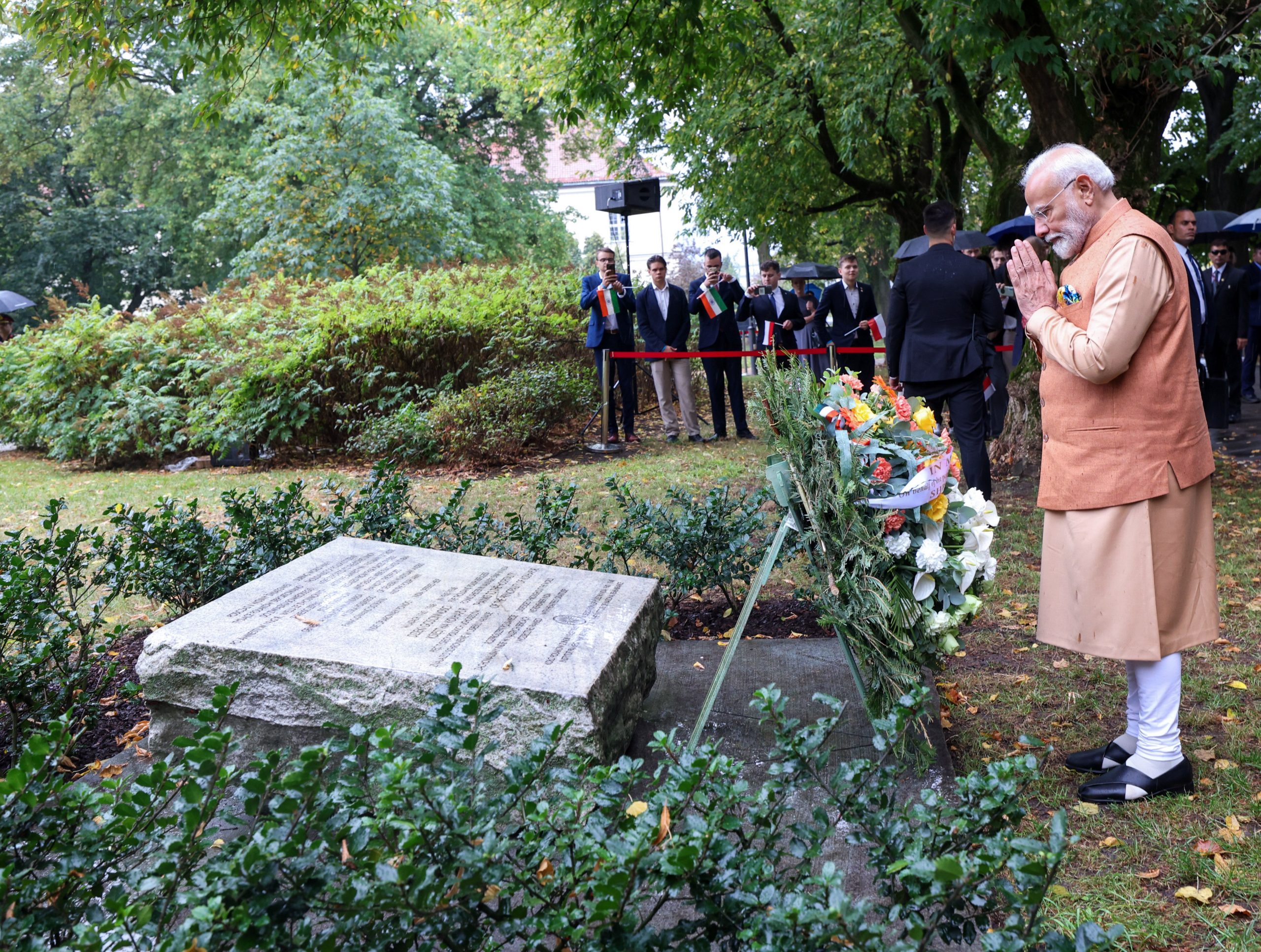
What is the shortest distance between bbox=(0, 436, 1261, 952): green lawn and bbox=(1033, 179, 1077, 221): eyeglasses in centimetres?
164

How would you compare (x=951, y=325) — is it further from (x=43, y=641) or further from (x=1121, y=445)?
(x=43, y=641)

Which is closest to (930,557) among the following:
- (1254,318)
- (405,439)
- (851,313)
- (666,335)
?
(405,439)

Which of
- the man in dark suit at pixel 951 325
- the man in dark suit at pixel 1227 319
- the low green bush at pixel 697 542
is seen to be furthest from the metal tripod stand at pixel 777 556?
the man in dark suit at pixel 1227 319

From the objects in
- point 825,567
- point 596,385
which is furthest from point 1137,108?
point 825,567

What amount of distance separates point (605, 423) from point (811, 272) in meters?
4.61

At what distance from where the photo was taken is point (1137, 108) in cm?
839

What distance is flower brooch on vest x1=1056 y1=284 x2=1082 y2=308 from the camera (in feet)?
10.6

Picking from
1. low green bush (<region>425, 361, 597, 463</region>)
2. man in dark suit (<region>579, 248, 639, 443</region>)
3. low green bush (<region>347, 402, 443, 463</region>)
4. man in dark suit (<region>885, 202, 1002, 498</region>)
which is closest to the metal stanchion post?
man in dark suit (<region>579, 248, 639, 443</region>)

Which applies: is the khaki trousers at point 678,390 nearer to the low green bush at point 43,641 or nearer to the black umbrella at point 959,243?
the black umbrella at point 959,243

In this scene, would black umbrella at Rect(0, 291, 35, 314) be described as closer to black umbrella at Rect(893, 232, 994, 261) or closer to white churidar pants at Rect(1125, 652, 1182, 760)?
black umbrella at Rect(893, 232, 994, 261)

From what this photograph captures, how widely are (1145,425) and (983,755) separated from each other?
1.43 meters

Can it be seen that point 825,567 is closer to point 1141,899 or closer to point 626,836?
point 1141,899

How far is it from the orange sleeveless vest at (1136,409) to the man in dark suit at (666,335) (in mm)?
8454

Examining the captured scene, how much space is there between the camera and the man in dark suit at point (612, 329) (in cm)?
1132
